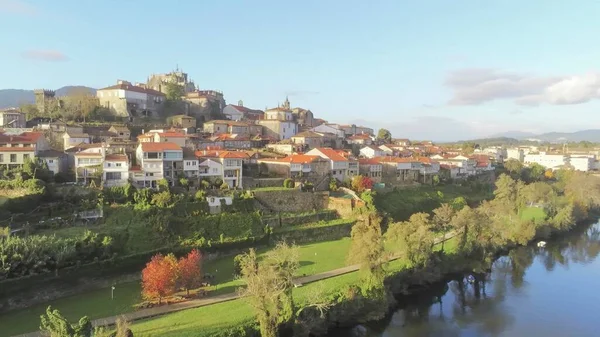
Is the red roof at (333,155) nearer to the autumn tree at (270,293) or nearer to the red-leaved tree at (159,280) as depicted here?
the autumn tree at (270,293)

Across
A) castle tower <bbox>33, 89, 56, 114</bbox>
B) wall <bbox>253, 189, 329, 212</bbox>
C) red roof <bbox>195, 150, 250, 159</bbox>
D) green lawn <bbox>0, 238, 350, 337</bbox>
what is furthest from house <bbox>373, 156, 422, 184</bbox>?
castle tower <bbox>33, 89, 56, 114</bbox>

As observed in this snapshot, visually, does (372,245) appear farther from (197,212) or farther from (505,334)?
(197,212)

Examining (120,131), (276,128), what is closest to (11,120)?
(120,131)

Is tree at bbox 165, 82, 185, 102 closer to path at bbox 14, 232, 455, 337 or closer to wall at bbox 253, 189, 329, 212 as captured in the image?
wall at bbox 253, 189, 329, 212

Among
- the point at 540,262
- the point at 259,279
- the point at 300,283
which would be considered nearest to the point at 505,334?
the point at 300,283

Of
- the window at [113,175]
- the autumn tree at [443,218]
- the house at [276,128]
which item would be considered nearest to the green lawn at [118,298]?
the autumn tree at [443,218]

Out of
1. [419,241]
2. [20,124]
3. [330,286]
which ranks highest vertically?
[20,124]
